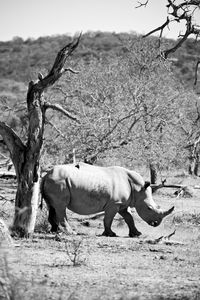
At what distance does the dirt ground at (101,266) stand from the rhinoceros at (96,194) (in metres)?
0.45

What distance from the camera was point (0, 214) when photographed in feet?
45.1

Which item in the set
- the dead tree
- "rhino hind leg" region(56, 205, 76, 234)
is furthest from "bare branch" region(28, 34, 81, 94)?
"rhino hind leg" region(56, 205, 76, 234)

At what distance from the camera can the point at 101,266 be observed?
8875mm

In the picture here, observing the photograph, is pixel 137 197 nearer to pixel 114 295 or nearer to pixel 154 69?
pixel 114 295

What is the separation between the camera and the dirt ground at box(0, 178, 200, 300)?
268 inches

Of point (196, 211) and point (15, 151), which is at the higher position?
point (15, 151)

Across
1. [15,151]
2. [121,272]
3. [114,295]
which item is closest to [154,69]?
[15,151]

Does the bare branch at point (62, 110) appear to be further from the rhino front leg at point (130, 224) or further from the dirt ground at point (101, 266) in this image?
the rhino front leg at point (130, 224)

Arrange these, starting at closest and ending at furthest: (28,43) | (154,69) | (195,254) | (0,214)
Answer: (195,254)
(0,214)
(154,69)
(28,43)

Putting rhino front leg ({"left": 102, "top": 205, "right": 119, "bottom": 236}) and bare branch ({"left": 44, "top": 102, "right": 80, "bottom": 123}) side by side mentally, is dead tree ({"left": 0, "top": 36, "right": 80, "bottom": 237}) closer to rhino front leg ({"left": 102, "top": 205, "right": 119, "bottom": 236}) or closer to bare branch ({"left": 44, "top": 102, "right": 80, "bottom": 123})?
bare branch ({"left": 44, "top": 102, "right": 80, "bottom": 123})

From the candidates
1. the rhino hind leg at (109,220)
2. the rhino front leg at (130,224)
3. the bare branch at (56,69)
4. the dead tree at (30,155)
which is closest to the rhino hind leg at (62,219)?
the rhino hind leg at (109,220)

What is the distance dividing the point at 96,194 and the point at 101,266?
4.28 m

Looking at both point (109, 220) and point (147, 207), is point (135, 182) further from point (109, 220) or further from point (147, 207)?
point (109, 220)

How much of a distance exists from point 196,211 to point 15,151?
23.6ft
